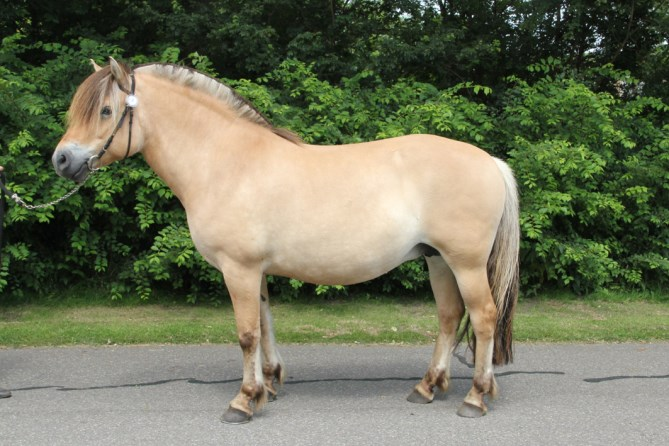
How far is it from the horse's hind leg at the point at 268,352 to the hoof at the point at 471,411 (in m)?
1.26

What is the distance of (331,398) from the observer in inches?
170

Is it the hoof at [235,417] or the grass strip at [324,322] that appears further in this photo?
the grass strip at [324,322]

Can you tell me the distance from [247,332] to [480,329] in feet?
4.95

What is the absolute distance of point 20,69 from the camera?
25.7 feet

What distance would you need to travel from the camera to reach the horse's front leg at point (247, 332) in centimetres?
390

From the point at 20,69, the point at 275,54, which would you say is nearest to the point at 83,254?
the point at 20,69

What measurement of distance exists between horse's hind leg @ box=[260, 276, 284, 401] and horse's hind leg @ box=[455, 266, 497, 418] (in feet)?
4.17

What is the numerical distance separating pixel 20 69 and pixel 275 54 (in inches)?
131

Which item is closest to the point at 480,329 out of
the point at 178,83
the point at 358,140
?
the point at 178,83

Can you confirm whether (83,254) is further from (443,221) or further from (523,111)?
(523,111)

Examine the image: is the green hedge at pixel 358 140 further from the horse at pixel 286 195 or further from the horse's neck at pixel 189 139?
the horse at pixel 286 195

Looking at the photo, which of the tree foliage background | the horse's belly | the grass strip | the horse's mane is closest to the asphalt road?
the grass strip

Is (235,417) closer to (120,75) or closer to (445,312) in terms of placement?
(445,312)

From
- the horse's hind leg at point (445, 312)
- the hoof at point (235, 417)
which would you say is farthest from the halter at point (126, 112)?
the horse's hind leg at point (445, 312)
